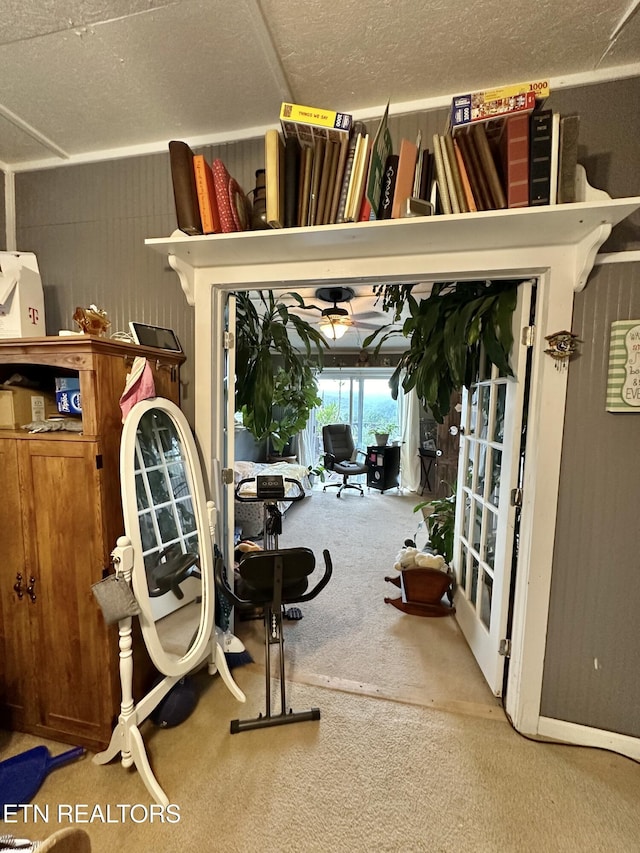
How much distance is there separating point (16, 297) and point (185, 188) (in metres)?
0.81

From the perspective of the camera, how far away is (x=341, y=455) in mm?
→ 5688

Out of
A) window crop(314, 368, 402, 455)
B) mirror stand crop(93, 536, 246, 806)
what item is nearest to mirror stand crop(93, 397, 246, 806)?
mirror stand crop(93, 536, 246, 806)

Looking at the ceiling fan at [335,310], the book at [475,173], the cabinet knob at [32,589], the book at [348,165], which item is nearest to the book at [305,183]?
the book at [348,165]

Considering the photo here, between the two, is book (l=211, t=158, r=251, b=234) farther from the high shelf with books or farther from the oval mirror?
the oval mirror

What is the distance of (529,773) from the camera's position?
136 centimetres

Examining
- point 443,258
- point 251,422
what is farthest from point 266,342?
point 443,258

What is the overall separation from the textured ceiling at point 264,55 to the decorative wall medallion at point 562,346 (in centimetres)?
90

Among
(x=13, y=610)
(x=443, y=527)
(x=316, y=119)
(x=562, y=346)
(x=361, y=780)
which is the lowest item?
(x=361, y=780)

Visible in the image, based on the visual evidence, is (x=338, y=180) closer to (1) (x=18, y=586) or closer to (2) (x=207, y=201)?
(2) (x=207, y=201)

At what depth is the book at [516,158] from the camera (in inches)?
43.3

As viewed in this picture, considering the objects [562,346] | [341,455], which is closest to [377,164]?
[562,346]

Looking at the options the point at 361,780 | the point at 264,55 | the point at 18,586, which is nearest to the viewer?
the point at 264,55

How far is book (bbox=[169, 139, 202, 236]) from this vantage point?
51.2 inches

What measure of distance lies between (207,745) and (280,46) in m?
2.50
